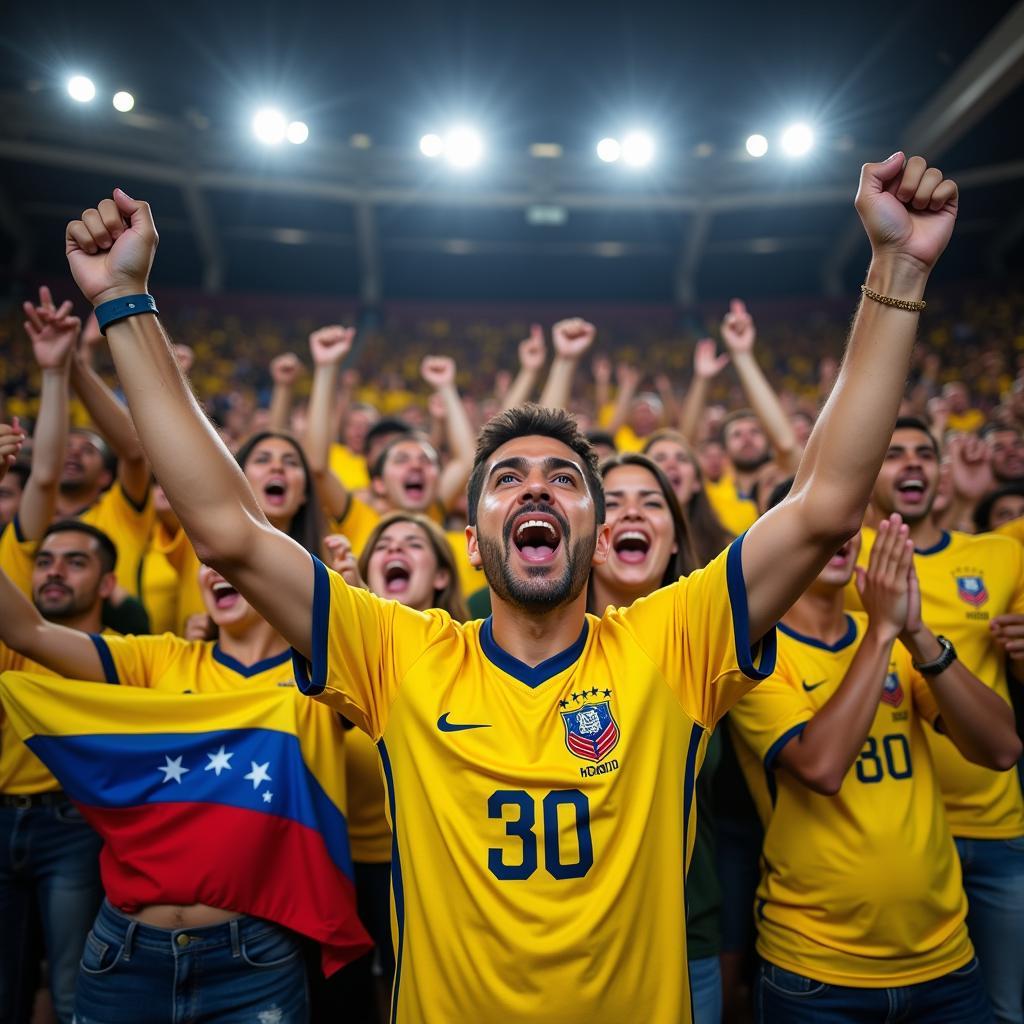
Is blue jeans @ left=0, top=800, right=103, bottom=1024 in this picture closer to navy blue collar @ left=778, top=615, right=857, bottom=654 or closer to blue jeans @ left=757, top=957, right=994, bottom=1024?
blue jeans @ left=757, top=957, right=994, bottom=1024

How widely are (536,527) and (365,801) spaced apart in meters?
1.29

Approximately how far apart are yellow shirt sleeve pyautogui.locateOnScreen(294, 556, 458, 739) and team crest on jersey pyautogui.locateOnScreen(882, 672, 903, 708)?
130 cm

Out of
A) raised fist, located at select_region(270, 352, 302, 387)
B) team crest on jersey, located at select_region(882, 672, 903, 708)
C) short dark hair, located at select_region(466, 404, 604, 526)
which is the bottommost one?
team crest on jersey, located at select_region(882, 672, 903, 708)

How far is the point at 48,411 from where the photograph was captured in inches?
110

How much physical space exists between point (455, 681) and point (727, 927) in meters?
1.62

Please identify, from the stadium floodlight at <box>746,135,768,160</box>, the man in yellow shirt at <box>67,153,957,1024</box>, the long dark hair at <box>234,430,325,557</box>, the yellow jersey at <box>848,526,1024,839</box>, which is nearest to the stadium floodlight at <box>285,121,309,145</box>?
the stadium floodlight at <box>746,135,768,160</box>

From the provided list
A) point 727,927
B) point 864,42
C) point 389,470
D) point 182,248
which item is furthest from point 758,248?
point 727,927

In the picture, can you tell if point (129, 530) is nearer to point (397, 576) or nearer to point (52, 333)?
point (52, 333)

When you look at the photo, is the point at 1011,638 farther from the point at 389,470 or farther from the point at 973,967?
the point at 389,470

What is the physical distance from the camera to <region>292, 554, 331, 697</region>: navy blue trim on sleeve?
5.03 ft

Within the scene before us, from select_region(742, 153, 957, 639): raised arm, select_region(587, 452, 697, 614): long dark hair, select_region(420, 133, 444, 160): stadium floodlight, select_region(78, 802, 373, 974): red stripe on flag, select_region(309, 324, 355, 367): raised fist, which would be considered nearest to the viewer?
select_region(742, 153, 957, 639): raised arm

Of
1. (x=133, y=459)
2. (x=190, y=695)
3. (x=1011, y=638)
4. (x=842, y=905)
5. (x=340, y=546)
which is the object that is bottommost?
(x=842, y=905)

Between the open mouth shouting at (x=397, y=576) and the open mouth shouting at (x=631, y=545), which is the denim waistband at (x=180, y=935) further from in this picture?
the open mouth shouting at (x=631, y=545)

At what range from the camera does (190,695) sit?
7.25ft
